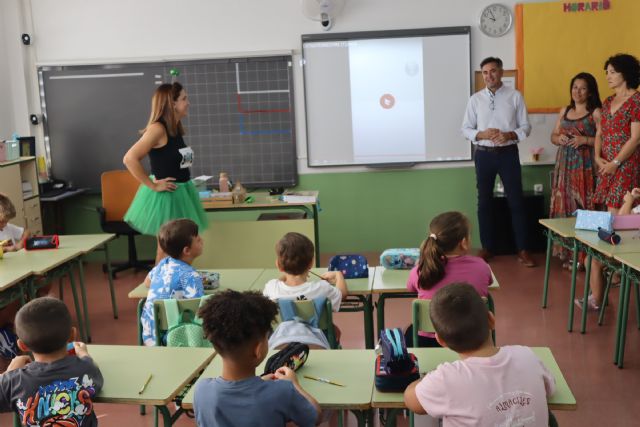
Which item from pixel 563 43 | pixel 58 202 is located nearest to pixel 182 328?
pixel 58 202

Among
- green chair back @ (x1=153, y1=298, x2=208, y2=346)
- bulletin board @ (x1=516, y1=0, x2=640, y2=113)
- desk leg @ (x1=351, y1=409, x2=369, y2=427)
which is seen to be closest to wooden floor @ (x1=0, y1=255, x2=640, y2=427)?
desk leg @ (x1=351, y1=409, x2=369, y2=427)

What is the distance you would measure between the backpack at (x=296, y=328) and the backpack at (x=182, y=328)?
0.38 meters

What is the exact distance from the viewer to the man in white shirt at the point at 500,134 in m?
6.28

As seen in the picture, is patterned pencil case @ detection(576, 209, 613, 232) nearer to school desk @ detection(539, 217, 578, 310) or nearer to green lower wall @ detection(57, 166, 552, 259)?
school desk @ detection(539, 217, 578, 310)

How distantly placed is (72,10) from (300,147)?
258 centimetres

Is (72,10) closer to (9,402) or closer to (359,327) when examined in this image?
(359,327)

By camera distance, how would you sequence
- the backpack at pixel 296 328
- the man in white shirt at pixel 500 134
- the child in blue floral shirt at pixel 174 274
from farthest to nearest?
the man in white shirt at pixel 500 134 → the child in blue floral shirt at pixel 174 274 → the backpack at pixel 296 328

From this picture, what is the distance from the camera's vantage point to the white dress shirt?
6.33 metres

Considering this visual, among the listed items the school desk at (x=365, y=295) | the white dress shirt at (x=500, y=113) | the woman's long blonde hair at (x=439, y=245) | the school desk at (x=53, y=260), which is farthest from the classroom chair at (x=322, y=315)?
the white dress shirt at (x=500, y=113)

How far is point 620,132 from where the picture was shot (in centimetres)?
524

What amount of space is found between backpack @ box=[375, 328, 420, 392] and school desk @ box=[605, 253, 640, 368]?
184 centimetres

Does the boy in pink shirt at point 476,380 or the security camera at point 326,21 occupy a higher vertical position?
the security camera at point 326,21

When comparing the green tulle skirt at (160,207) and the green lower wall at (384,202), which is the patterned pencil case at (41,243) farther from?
the green lower wall at (384,202)

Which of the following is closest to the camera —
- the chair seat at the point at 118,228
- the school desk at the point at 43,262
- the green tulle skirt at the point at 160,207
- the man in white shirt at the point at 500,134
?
the school desk at the point at 43,262
